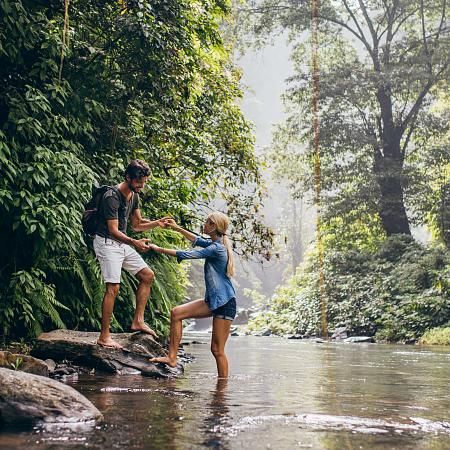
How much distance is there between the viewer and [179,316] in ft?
21.5

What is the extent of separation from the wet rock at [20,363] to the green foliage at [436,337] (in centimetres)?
1423

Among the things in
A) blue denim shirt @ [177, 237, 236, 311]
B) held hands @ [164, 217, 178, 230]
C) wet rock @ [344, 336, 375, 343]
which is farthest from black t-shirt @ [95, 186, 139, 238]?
wet rock @ [344, 336, 375, 343]

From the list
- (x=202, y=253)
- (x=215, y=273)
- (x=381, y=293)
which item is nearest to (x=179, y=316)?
(x=215, y=273)

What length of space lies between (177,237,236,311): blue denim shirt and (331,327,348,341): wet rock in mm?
15222

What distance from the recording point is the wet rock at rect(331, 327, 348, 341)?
835 inches

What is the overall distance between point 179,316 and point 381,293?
17215 mm

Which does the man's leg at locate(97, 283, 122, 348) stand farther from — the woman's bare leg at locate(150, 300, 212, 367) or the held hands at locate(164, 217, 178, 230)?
the held hands at locate(164, 217, 178, 230)

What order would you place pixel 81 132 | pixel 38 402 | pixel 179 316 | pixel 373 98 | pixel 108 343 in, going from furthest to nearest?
1. pixel 373 98
2. pixel 81 132
3. pixel 108 343
4. pixel 179 316
5. pixel 38 402

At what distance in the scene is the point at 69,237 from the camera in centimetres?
732

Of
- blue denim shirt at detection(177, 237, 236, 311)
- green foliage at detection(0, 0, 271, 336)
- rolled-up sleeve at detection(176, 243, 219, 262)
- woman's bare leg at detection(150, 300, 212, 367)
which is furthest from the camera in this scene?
green foliage at detection(0, 0, 271, 336)

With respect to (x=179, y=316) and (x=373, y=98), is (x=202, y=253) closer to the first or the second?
(x=179, y=316)

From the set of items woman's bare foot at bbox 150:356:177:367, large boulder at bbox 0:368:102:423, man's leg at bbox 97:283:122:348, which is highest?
man's leg at bbox 97:283:122:348

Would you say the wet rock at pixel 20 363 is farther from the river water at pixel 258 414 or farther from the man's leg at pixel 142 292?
the man's leg at pixel 142 292

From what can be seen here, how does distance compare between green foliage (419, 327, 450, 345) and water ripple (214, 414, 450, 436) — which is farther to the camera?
green foliage (419, 327, 450, 345)
